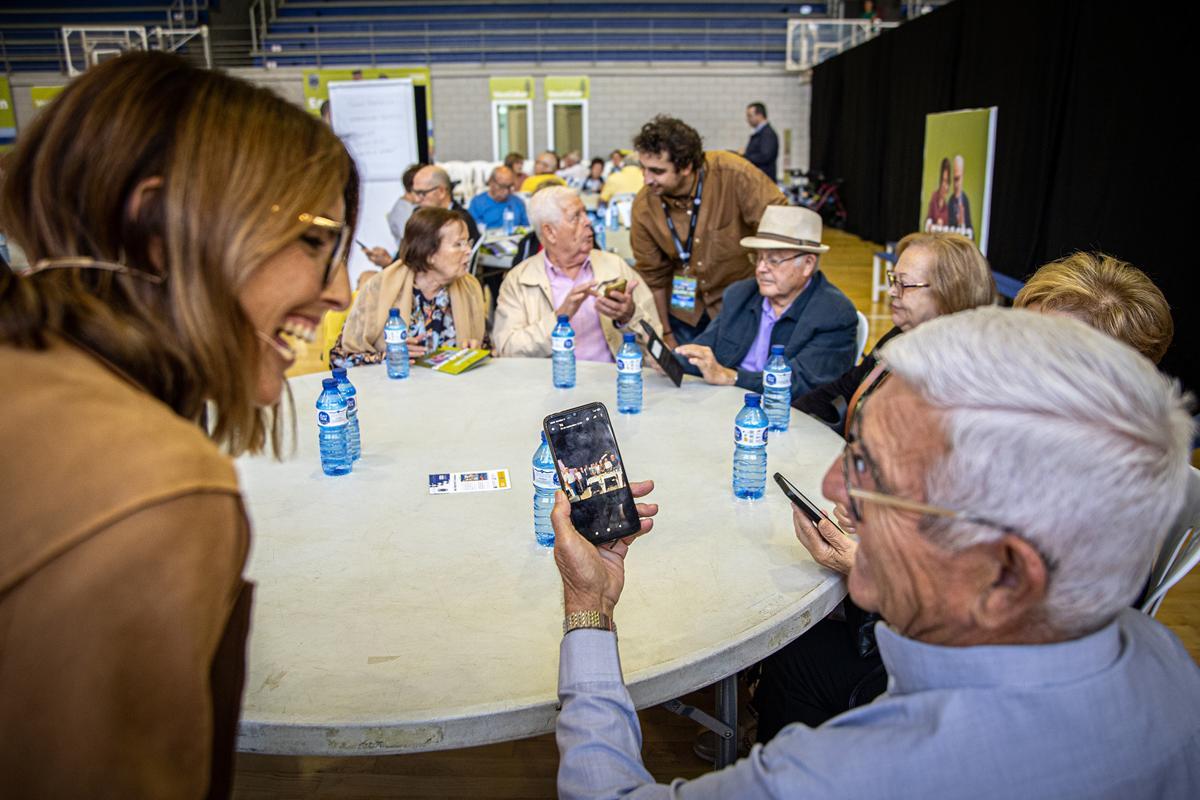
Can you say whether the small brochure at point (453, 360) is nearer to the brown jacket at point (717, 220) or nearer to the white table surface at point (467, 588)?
the white table surface at point (467, 588)

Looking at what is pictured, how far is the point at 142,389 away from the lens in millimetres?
675

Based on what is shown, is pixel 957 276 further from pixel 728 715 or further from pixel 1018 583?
pixel 1018 583

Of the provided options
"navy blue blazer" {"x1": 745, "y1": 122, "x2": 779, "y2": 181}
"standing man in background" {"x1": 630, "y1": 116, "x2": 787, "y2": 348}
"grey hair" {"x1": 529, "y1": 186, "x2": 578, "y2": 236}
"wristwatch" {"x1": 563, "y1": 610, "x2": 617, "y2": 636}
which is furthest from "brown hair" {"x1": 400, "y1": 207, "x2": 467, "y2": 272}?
"navy blue blazer" {"x1": 745, "y1": 122, "x2": 779, "y2": 181}

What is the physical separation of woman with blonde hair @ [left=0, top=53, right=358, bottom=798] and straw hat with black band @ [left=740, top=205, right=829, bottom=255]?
2319 mm

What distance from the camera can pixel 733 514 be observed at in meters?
1.72

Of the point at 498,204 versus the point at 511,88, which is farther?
the point at 511,88

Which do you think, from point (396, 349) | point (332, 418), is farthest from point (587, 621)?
point (396, 349)

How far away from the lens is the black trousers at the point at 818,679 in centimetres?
168

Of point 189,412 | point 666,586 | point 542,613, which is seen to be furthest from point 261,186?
Answer: point 666,586

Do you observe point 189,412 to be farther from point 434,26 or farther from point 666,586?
point 434,26

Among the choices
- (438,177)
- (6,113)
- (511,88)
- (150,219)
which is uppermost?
(511,88)

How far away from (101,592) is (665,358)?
2.16m

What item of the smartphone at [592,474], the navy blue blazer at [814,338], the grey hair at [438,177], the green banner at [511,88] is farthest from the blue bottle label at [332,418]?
the green banner at [511,88]

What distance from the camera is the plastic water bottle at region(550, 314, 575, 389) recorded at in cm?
266
